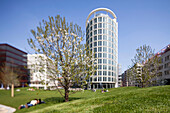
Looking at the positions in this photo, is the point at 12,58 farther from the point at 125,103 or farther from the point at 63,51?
the point at 125,103

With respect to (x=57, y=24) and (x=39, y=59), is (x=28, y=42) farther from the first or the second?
(x=57, y=24)

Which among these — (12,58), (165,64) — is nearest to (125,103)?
(165,64)

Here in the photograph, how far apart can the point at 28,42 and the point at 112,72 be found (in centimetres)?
6331

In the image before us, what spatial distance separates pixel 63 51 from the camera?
16328mm

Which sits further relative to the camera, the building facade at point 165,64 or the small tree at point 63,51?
the building facade at point 165,64

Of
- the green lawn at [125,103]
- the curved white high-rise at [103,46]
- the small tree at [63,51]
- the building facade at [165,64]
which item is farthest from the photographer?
the curved white high-rise at [103,46]

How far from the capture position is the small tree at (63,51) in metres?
16.2

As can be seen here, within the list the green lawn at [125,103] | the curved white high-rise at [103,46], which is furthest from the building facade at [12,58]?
the green lawn at [125,103]

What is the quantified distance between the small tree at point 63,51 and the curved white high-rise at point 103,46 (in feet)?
173

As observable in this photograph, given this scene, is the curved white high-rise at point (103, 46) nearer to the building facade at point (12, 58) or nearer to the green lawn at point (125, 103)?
the building facade at point (12, 58)

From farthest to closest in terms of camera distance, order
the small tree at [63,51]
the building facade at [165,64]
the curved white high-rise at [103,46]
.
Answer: the curved white high-rise at [103,46] < the building facade at [165,64] < the small tree at [63,51]

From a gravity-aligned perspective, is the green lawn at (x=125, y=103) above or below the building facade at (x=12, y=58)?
below

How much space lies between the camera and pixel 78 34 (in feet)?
57.2

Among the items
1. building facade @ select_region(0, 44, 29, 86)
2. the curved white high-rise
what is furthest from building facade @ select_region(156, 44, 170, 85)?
building facade @ select_region(0, 44, 29, 86)
